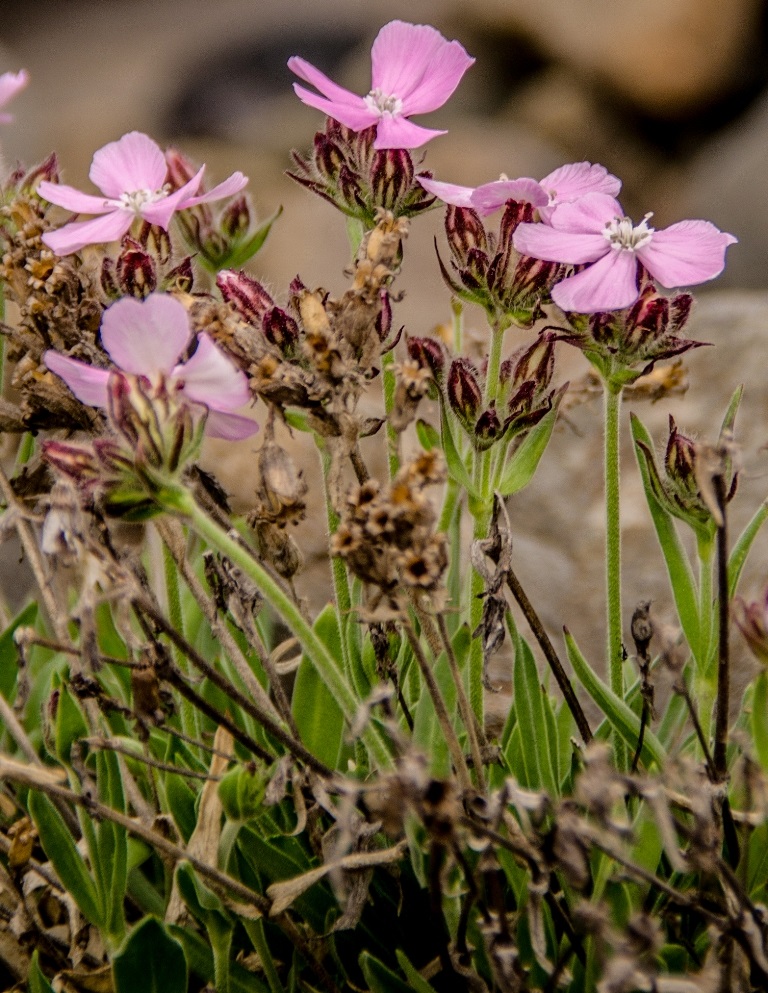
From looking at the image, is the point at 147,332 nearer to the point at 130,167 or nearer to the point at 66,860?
the point at 130,167

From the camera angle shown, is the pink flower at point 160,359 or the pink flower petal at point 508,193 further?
the pink flower petal at point 508,193

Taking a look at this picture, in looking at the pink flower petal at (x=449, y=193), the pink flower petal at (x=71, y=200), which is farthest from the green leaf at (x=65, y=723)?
the pink flower petal at (x=449, y=193)

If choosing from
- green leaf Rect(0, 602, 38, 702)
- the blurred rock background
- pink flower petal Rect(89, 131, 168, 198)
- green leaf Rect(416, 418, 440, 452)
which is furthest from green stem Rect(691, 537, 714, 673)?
the blurred rock background

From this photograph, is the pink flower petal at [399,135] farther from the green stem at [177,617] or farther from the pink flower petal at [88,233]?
the green stem at [177,617]

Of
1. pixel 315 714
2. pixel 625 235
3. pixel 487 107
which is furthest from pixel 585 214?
pixel 487 107

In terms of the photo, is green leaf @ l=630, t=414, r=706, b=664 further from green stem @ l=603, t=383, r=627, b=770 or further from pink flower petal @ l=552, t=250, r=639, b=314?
pink flower petal @ l=552, t=250, r=639, b=314

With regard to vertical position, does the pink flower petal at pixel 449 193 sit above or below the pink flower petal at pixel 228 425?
above

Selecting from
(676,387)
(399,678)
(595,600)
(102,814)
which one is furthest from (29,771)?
(595,600)
